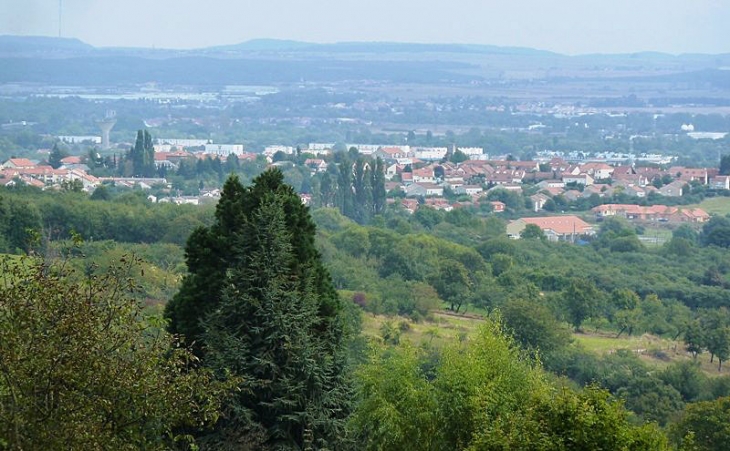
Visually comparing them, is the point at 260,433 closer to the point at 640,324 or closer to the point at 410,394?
the point at 410,394

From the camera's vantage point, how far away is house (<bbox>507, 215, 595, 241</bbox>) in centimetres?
6097

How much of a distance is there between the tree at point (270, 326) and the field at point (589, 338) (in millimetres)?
16639

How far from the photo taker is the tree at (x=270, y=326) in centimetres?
Answer: 1130

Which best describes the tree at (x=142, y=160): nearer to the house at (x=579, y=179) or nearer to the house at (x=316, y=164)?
the house at (x=316, y=164)

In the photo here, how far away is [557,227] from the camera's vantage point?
208 feet

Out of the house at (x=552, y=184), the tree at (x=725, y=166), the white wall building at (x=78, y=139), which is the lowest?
the white wall building at (x=78, y=139)

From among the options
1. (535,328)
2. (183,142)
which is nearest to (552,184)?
(183,142)

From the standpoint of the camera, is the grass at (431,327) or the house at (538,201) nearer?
the grass at (431,327)

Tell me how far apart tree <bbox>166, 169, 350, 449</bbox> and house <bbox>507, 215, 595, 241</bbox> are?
46.0m

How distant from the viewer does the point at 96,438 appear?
294 inches

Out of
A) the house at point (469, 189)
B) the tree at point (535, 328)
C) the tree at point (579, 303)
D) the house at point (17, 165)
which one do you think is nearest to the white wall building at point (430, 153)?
the house at point (469, 189)

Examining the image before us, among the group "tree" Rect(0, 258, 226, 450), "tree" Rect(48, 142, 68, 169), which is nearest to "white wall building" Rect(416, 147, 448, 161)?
"tree" Rect(48, 142, 68, 169)

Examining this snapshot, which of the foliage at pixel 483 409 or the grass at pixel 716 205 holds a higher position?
the foliage at pixel 483 409

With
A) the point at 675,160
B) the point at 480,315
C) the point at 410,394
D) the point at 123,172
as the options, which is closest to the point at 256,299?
the point at 410,394
